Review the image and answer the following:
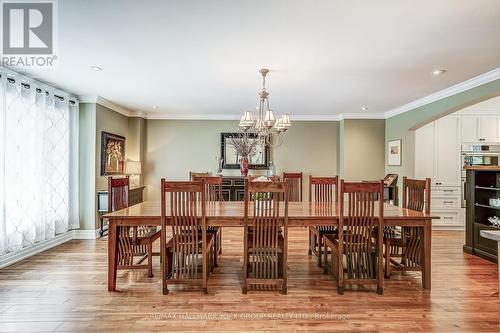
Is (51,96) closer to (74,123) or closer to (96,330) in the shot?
(74,123)

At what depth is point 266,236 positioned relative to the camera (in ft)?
8.59

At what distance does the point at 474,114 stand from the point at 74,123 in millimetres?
7245

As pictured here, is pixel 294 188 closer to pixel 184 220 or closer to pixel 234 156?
pixel 234 156

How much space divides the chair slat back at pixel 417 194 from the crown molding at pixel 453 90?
1560mm

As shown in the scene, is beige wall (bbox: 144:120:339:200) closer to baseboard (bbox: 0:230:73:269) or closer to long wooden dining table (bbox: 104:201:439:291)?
baseboard (bbox: 0:230:73:269)

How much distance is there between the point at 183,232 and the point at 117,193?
1.18 meters

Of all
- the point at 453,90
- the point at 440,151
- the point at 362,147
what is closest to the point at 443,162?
the point at 440,151

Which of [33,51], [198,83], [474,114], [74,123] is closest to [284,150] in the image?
[198,83]

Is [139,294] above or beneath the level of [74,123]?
beneath

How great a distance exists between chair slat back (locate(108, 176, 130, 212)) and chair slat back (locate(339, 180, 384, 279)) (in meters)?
2.49

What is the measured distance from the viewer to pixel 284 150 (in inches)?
247

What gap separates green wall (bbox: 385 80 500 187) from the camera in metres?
3.54

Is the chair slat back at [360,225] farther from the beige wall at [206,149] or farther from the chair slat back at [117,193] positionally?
the beige wall at [206,149]

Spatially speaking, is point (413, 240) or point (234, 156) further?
point (234, 156)
